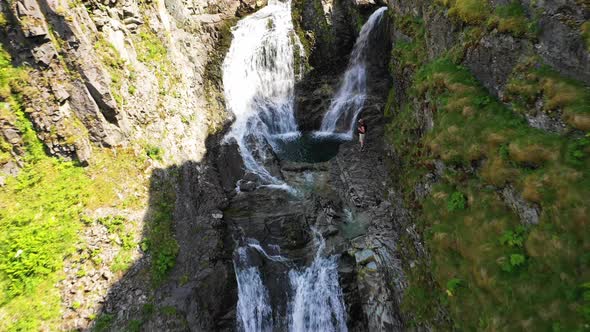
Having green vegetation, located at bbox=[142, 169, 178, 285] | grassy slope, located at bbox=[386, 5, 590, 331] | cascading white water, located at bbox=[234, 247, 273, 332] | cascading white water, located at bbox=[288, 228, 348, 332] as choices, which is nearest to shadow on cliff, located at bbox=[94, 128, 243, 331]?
green vegetation, located at bbox=[142, 169, 178, 285]

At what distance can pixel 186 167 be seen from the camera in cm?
1733

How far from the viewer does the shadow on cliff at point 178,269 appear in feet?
36.7

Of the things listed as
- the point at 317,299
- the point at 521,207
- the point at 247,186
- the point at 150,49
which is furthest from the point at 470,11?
the point at 150,49

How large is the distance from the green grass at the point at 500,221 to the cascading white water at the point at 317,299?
3.16 meters

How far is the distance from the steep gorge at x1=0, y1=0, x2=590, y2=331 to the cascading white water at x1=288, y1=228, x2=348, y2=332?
3.5 inches

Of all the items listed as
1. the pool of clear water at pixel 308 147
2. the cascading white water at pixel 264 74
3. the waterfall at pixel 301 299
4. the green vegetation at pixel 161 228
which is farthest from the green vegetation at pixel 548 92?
the cascading white water at pixel 264 74

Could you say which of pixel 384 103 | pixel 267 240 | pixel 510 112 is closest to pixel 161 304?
pixel 267 240

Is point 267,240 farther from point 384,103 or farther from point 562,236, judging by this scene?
point 384,103

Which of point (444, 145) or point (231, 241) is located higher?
point (444, 145)

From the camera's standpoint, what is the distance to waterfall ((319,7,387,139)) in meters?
23.4

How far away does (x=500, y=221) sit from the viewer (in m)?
7.41

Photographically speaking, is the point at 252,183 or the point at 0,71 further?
the point at 252,183

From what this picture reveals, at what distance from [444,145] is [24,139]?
1678cm

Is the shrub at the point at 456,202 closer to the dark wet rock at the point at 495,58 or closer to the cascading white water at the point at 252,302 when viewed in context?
the dark wet rock at the point at 495,58
